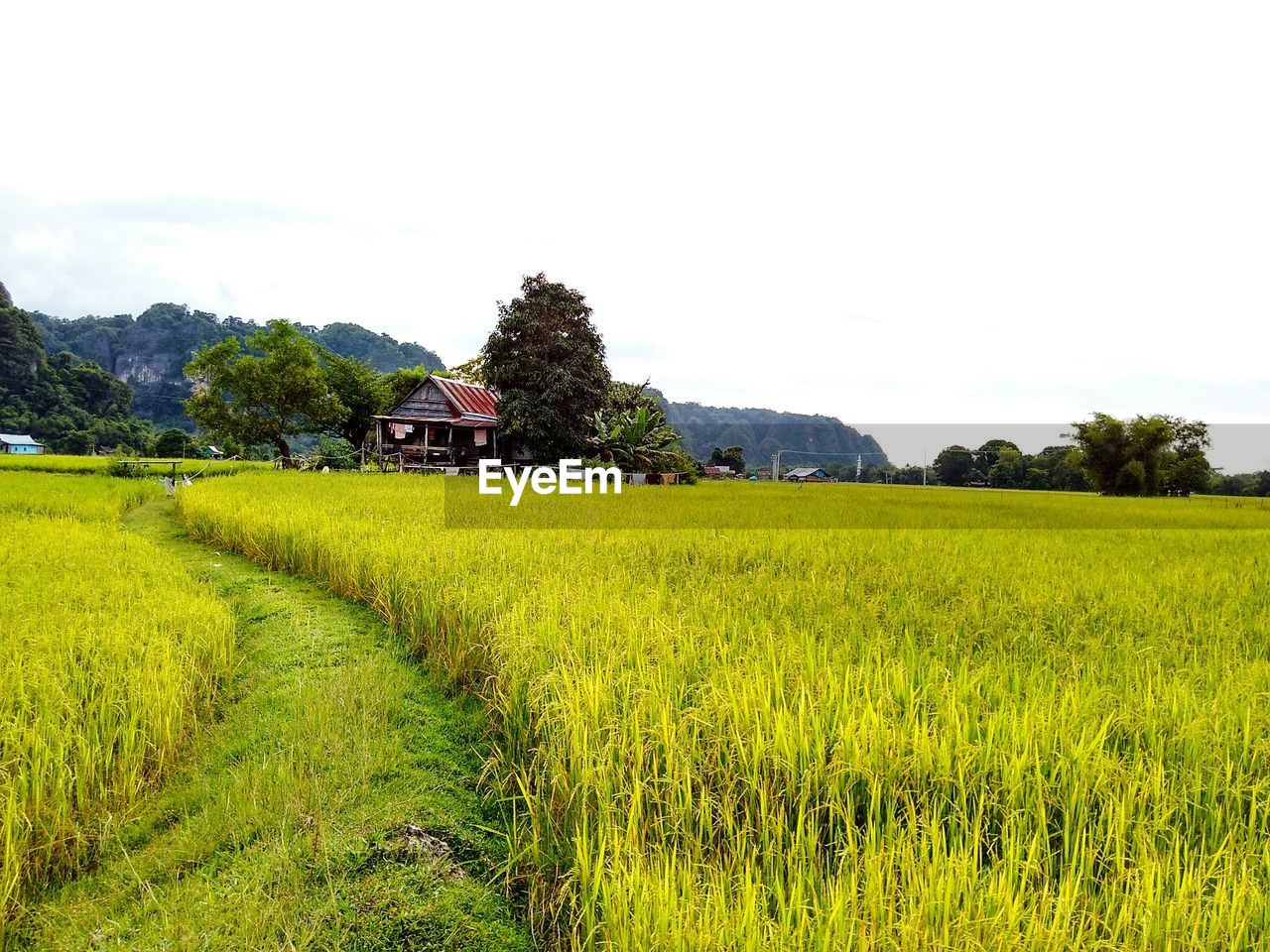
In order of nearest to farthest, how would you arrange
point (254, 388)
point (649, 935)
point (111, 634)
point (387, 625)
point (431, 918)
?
1. point (649, 935)
2. point (431, 918)
3. point (111, 634)
4. point (387, 625)
5. point (254, 388)

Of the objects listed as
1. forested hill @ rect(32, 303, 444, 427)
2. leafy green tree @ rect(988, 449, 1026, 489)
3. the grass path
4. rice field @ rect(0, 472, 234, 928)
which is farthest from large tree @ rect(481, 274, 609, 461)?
forested hill @ rect(32, 303, 444, 427)

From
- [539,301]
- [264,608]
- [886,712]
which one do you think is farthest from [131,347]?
[886,712]

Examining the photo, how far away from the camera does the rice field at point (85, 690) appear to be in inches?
89.5

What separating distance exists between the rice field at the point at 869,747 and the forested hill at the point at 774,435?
2819 inches

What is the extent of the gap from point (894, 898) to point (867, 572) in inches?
148

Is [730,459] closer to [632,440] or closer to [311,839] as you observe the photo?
[632,440]

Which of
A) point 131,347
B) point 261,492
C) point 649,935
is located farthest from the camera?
point 131,347

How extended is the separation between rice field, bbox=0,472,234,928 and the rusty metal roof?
2162 cm

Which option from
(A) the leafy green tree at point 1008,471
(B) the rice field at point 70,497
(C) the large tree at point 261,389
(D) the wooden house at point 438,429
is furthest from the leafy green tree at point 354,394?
(A) the leafy green tree at point 1008,471

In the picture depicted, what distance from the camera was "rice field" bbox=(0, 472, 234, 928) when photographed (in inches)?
89.5

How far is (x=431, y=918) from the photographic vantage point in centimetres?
201

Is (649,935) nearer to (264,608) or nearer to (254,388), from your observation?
(264,608)

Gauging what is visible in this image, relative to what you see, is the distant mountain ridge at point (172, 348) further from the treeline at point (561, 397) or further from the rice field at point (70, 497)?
the rice field at point (70, 497)

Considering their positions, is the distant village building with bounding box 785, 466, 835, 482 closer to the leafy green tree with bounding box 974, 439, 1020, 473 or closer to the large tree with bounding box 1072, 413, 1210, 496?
the leafy green tree with bounding box 974, 439, 1020, 473
